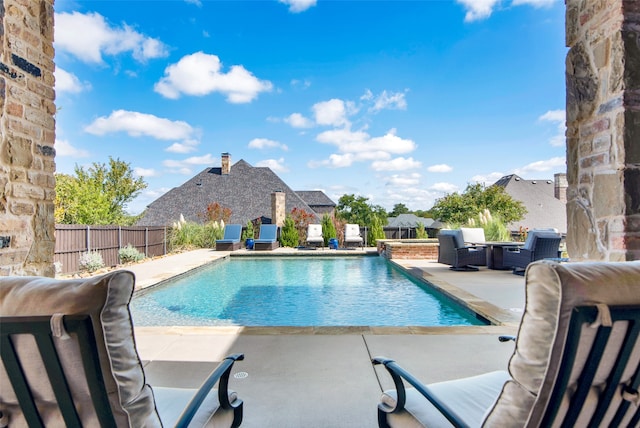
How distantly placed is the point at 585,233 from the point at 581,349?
2.13 metres

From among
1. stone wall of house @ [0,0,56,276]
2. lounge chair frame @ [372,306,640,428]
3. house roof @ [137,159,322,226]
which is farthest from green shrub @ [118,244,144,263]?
lounge chair frame @ [372,306,640,428]

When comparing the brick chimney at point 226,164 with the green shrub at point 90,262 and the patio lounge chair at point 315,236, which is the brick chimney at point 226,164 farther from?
the green shrub at point 90,262

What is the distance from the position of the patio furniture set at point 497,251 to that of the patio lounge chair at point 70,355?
746 cm

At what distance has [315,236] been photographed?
49.1 ft

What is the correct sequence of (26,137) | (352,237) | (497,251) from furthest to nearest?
(352,237), (497,251), (26,137)

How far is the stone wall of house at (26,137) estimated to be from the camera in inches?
96.1

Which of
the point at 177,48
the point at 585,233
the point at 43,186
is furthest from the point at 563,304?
the point at 177,48

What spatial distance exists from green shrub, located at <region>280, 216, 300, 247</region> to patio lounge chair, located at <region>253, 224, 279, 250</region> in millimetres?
1018

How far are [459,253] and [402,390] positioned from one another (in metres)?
6.89

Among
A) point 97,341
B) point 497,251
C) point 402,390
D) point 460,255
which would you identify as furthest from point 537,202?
point 97,341

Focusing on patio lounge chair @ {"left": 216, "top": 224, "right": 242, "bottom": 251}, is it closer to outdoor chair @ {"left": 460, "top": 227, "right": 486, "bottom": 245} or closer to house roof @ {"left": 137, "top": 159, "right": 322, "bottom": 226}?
house roof @ {"left": 137, "top": 159, "right": 322, "bottom": 226}

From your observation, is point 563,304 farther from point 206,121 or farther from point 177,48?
point 206,121

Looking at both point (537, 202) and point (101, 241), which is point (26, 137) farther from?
point (537, 202)

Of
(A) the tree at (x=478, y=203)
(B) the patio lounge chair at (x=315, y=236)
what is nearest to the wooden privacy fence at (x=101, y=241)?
(B) the patio lounge chair at (x=315, y=236)
